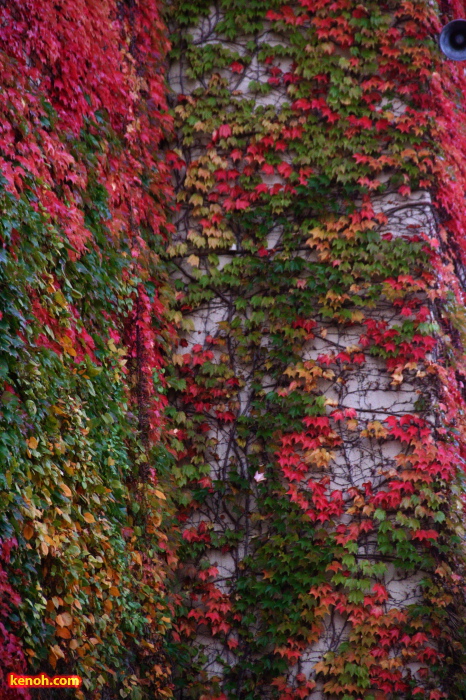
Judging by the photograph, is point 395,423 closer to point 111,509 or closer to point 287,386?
point 287,386

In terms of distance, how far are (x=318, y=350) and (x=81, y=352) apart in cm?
212

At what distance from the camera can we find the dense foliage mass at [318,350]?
5293 millimetres

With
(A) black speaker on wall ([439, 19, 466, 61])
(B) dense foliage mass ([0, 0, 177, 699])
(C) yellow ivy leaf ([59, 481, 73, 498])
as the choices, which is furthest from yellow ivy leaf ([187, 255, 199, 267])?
(C) yellow ivy leaf ([59, 481, 73, 498])

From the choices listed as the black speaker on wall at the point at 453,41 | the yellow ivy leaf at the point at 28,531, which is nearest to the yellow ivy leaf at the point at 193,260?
the black speaker on wall at the point at 453,41

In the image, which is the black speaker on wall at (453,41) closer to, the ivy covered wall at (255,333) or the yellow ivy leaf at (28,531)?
the ivy covered wall at (255,333)

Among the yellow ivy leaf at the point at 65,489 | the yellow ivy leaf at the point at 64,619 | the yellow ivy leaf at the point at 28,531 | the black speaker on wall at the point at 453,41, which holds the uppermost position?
the black speaker on wall at the point at 453,41

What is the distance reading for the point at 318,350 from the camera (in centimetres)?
583

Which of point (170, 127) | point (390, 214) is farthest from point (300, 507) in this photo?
point (170, 127)

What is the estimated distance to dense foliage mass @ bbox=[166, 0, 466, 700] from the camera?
5293mm

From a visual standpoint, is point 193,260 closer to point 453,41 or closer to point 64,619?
point 453,41

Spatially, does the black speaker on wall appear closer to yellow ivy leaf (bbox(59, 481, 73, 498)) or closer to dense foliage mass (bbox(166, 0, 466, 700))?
dense foliage mass (bbox(166, 0, 466, 700))

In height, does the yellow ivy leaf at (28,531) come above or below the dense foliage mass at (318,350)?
below

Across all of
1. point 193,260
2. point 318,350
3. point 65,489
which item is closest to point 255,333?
point 318,350

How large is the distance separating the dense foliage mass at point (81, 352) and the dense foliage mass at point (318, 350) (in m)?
0.51
